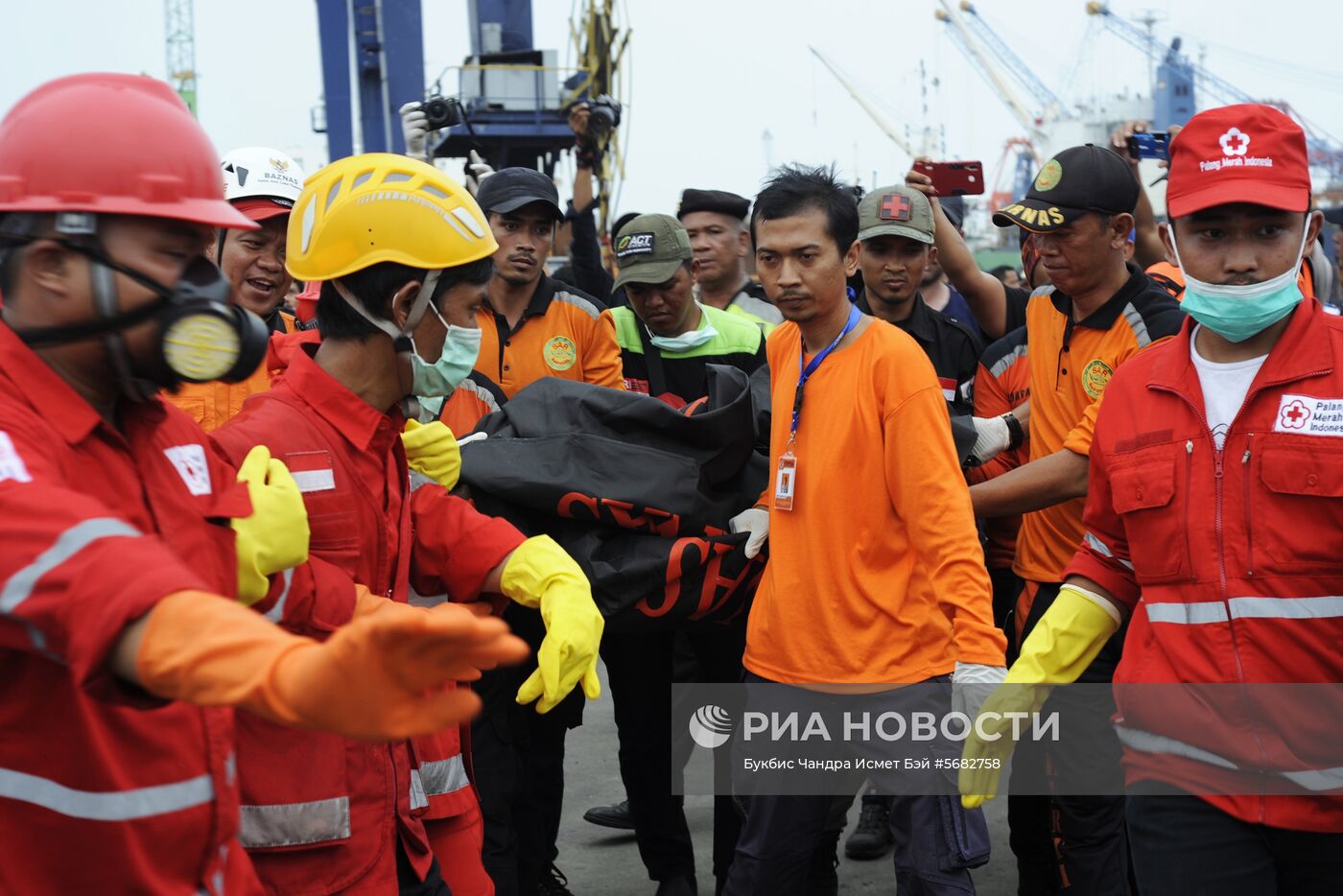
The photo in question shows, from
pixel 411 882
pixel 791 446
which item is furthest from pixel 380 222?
pixel 791 446

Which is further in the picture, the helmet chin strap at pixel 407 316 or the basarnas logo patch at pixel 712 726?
the basarnas logo patch at pixel 712 726

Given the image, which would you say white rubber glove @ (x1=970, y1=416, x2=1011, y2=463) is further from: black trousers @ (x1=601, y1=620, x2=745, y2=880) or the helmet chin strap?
the helmet chin strap

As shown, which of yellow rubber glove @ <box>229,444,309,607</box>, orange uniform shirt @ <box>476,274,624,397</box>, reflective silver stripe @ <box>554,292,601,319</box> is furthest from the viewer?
reflective silver stripe @ <box>554,292,601,319</box>

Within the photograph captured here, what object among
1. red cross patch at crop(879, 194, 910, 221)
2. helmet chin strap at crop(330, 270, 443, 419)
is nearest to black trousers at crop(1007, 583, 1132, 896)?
red cross patch at crop(879, 194, 910, 221)

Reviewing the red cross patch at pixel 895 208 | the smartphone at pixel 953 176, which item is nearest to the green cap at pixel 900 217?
the red cross patch at pixel 895 208

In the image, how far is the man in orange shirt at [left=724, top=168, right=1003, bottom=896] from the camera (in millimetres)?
3705

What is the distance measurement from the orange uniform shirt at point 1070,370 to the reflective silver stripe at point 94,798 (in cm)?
300

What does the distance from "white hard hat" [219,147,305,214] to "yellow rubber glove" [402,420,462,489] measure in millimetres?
1324

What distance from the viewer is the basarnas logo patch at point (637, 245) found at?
571cm

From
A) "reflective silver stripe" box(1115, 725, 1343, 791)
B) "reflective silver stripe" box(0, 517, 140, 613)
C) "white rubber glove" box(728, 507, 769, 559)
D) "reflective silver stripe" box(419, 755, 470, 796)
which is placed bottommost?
"reflective silver stripe" box(419, 755, 470, 796)

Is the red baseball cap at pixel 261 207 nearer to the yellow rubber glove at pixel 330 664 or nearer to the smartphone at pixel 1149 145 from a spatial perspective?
the yellow rubber glove at pixel 330 664

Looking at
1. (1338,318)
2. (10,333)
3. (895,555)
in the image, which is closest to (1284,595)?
(1338,318)

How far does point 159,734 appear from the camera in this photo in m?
1.96

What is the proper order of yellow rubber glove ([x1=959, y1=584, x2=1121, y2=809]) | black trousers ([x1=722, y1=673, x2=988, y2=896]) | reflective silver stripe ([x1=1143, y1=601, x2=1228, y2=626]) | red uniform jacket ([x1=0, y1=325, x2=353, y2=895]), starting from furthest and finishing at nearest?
black trousers ([x1=722, y1=673, x2=988, y2=896]), yellow rubber glove ([x1=959, y1=584, x2=1121, y2=809]), reflective silver stripe ([x1=1143, y1=601, x2=1228, y2=626]), red uniform jacket ([x1=0, y1=325, x2=353, y2=895])
